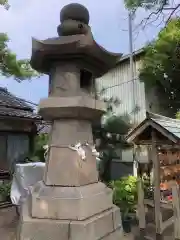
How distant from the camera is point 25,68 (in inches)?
473

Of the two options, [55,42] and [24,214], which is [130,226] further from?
[55,42]

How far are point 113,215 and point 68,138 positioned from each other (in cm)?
129

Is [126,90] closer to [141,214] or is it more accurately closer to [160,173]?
[160,173]

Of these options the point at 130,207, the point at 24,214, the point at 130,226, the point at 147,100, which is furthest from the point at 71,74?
the point at 147,100

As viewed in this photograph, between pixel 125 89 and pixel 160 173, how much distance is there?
9417 millimetres

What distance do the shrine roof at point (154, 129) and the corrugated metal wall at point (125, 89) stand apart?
24.3 ft

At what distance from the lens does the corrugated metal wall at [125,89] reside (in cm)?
1401

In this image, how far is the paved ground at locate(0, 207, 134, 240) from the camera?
539cm

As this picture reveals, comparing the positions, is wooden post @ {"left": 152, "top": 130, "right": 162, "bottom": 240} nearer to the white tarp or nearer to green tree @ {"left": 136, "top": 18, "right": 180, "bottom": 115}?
the white tarp

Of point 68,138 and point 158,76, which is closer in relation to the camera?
point 68,138

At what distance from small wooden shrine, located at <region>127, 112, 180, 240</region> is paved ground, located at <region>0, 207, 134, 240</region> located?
72 centimetres

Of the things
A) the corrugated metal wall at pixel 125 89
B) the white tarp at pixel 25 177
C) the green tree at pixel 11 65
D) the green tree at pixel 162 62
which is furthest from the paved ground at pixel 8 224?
the green tree at pixel 162 62

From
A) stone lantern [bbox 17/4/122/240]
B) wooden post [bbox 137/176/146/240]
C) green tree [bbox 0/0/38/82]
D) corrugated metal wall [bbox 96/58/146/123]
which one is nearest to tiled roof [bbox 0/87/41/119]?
green tree [bbox 0/0/38/82]

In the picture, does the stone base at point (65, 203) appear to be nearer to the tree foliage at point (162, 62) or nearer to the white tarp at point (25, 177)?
the white tarp at point (25, 177)
